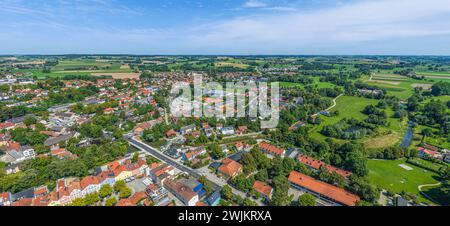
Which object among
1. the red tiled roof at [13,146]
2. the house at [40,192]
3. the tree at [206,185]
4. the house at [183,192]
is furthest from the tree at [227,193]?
the red tiled roof at [13,146]

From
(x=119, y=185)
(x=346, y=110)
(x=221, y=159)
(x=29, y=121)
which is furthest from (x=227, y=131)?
(x=29, y=121)

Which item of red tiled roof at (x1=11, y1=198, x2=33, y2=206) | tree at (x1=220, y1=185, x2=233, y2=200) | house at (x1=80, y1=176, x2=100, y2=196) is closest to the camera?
red tiled roof at (x1=11, y1=198, x2=33, y2=206)

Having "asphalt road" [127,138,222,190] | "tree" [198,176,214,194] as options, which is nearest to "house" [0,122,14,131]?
"asphalt road" [127,138,222,190]

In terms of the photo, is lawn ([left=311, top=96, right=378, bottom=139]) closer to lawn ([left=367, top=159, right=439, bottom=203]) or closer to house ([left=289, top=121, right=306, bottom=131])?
house ([left=289, top=121, right=306, bottom=131])

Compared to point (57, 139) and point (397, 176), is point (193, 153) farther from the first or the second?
point (397, 176)

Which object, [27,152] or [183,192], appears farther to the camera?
[27,152]

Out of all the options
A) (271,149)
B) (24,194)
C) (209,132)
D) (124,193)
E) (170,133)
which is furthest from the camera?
(209,132)
